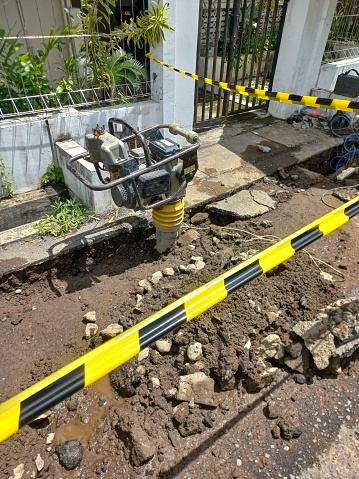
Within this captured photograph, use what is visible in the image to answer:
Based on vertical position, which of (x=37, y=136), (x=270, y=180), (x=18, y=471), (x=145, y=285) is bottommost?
(x=18, y=471)

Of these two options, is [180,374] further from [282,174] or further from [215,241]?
[282,174]

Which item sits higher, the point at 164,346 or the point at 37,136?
the point at 37,136

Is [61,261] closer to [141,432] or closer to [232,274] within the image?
[141,432]

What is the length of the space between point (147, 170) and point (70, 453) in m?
2.18

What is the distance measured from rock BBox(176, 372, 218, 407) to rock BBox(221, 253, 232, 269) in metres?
1.06

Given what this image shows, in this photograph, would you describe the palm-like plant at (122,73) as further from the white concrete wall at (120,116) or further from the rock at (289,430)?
the rock at (289,430)

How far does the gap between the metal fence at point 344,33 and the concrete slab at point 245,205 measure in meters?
5.12

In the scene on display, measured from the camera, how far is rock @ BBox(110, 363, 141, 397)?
2473 millimetres

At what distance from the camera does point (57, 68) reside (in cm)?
484

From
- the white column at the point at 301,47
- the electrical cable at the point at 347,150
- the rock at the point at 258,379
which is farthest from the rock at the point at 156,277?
the white column at the point at 301,47

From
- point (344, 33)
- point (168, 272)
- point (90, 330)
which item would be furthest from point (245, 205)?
point (344, 33)

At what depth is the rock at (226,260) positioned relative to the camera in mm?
3195

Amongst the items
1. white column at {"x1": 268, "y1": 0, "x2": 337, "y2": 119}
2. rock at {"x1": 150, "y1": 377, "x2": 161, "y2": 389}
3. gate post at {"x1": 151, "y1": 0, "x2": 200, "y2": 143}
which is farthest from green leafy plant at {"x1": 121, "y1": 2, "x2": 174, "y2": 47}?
rock at {"x1": 150, "y1": 377, "x2": 161, "y2": 389}

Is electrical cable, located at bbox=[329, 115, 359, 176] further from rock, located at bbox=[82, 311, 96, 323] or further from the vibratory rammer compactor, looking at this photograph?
rock, located at bbox=[82, 311, 96, 323]
